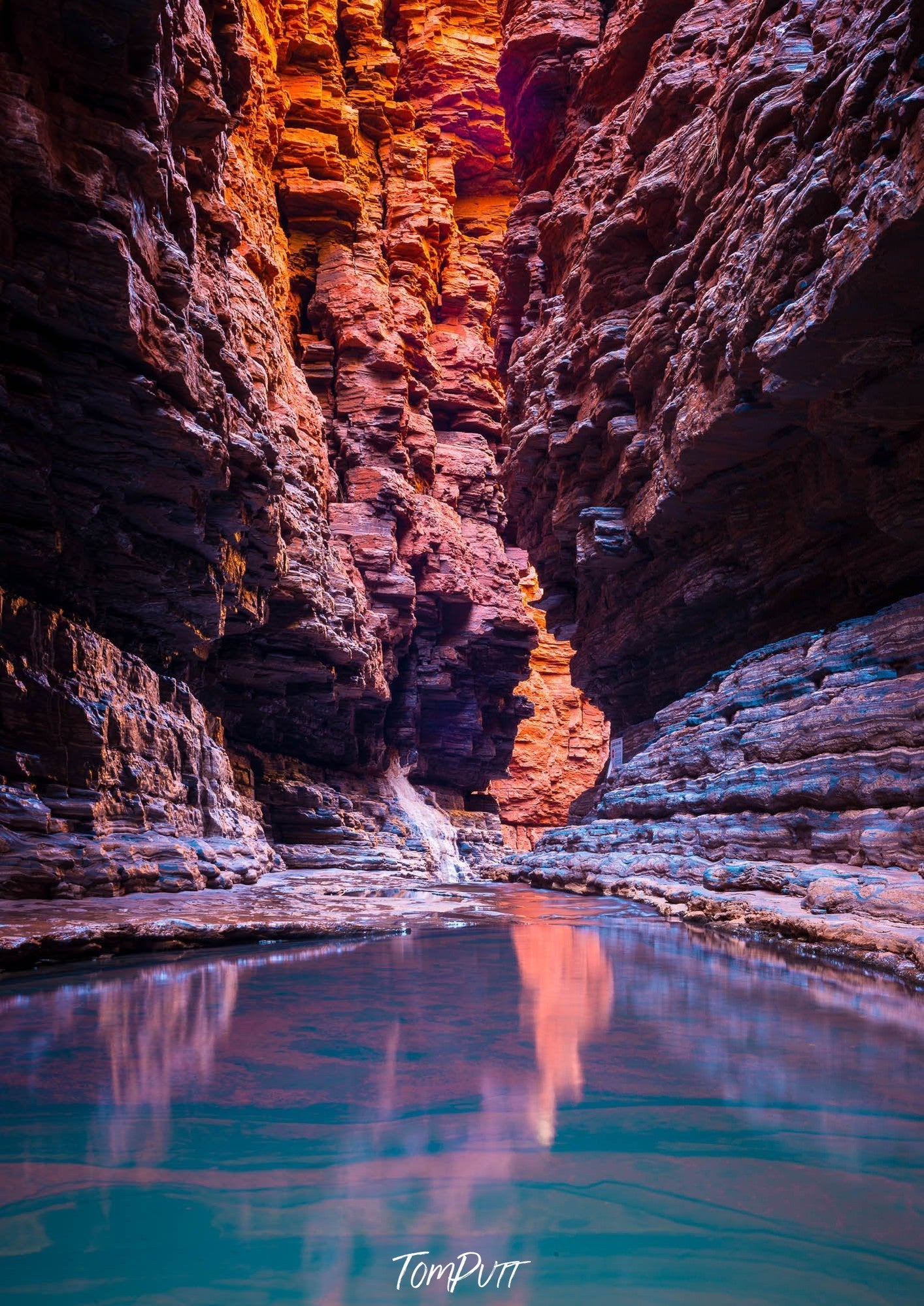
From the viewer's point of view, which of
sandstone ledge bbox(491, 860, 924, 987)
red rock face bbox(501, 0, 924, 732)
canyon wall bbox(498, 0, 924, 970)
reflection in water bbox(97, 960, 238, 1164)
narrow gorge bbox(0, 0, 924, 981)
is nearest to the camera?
reflection in water bbox(97, 960, 238, 1164)

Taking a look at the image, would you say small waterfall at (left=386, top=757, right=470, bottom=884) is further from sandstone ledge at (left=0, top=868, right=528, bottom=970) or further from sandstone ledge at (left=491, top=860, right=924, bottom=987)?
sandstone ledge at (left=491, top=860, right=924, bottom=987)

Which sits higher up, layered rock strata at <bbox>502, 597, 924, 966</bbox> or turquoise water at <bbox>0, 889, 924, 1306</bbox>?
layered rock strata at <bbox>502, 597, 924, 966</bbox>

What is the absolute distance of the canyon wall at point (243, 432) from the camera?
852 centimetres

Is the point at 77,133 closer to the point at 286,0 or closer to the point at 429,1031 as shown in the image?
the point at 429,1031

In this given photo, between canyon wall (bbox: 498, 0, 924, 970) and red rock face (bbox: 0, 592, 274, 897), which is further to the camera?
red rock face (bbox: 0, 592, 274, 897)

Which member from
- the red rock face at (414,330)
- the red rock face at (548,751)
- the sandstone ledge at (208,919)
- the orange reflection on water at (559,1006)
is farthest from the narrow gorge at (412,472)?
the red rock face at (548,751)

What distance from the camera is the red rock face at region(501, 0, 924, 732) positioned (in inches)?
359

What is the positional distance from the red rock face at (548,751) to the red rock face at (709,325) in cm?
2517

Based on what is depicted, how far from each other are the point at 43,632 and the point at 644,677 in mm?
15108

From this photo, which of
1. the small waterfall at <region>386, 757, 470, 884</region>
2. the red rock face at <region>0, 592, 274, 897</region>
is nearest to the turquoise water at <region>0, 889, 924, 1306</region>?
the red rock face at <region>0, 592, 274, 897</region>

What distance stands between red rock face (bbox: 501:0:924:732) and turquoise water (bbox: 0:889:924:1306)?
7.32m

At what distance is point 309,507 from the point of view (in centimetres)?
1997

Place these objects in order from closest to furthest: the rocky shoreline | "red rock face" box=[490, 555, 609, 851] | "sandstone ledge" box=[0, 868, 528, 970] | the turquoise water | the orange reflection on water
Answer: the turquoise water → the orange reflection on water → the rocky shoreline → "sandstone ledge" box=[0, 868, 528, 970] → "red rock face" box=[490, 555, 609, 851]

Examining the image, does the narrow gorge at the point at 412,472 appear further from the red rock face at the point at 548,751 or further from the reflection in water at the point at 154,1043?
the red rock face at the point at 548,751
